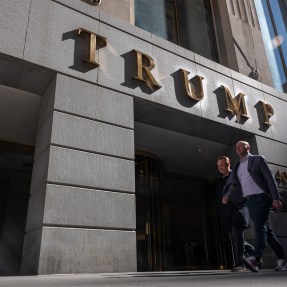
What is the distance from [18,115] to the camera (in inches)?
259

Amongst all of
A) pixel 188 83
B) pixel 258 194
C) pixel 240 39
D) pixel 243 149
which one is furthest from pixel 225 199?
pixel 240 39

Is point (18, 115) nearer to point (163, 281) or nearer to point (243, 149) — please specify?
point (243, 149)

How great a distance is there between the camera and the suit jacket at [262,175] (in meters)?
4.15

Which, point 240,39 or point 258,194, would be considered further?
point 240,39

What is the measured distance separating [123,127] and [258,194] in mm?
2433

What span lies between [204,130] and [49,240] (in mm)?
4443

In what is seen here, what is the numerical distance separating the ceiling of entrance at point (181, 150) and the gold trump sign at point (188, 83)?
1064 millimetres

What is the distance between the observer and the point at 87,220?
175 inches

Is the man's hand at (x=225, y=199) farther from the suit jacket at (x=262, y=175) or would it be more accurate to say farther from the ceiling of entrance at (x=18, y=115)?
the ceiling of entrance at (x=18, y=115)

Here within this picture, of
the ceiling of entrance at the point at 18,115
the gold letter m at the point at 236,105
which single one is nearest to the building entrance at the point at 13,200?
the ceiling of entrance at the point at 18,115

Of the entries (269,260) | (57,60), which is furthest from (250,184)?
(57,60)

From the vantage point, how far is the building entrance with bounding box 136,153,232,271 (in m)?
7.65

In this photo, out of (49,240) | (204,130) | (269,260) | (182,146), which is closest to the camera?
(49,240)

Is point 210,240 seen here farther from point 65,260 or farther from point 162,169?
point 65,260
